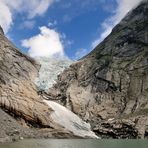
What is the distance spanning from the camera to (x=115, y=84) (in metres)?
127

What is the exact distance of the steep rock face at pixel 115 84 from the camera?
105 metres

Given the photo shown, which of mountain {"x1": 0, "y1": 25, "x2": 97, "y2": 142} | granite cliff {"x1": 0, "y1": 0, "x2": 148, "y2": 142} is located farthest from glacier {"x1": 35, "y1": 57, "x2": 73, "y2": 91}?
mountain {"x1": 0, "y1": 25, "x2": 97, "y2": 142}

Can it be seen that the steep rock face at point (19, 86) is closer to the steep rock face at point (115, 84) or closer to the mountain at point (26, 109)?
the mountain at point (26, 109)

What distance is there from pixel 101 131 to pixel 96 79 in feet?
103

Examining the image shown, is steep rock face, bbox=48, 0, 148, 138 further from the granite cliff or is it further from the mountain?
the mountain

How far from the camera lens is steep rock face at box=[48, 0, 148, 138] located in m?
105

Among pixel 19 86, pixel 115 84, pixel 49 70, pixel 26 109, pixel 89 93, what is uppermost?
pixel 49 70

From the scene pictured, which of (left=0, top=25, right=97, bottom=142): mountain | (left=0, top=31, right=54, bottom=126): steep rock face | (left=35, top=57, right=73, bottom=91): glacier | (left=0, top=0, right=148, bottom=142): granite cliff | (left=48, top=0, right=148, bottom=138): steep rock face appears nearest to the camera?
(left=0, top=25, right=97, bottom=142): mountain

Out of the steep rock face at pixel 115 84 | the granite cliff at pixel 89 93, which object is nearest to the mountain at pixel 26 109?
the granite cliff at pixel 89 93

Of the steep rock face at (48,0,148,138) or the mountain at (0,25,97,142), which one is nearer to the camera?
the mountain at (0,25,97,142)

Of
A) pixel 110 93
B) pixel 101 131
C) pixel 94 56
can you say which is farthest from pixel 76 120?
pixel 94 56

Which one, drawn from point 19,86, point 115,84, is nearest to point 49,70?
point 115,84

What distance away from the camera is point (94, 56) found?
141625mm

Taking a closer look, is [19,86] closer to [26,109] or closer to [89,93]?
[26,109]
